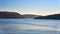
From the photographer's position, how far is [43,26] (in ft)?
3.94

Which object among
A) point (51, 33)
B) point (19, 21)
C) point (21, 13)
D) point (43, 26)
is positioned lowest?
point (51, 33)

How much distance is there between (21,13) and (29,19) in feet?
0.50

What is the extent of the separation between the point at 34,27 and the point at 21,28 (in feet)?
0.70

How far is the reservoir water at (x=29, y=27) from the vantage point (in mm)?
1136

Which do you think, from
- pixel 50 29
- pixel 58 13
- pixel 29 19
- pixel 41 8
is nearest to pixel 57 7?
pixel 58 13

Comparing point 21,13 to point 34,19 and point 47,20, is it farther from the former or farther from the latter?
point 47,20

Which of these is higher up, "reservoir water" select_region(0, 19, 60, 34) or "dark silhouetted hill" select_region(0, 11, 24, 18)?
"dark silhouetted hill" select_region(0, 11, 24, 18)

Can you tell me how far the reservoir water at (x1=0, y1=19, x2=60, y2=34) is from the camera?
1.14 m

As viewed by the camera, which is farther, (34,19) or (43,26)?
(43,26)

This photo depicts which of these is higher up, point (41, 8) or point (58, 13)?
point (41, 8)

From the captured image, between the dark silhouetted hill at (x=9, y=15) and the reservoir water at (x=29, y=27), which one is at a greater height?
the dark silhouetted hill at (x=9, y=15)

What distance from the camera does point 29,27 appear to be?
1192 mm

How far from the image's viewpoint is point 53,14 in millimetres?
1113

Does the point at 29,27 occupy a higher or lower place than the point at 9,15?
lower
